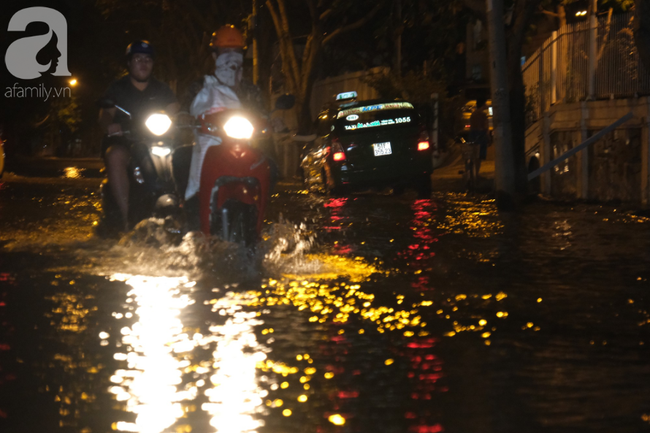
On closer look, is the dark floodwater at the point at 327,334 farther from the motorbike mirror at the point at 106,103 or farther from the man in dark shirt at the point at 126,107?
the motorbike mirror at the point at 106,103

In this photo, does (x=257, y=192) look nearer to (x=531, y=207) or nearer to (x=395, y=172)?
(x=531, y=207)

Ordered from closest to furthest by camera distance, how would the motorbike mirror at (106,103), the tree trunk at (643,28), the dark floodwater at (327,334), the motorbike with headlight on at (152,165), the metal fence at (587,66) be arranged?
the dark floodwater at (327,334), the motorbike mirror at (106,103), the motorbike with headlight on at (152,165), the tree trunk at (643,28), the metal fence at (587,66)

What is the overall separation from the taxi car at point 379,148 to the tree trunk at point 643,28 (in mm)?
4579

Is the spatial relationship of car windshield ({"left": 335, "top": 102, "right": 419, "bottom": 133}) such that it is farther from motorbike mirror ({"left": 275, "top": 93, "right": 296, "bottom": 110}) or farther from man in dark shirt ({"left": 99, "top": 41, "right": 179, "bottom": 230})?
motorbike mirror ({"left": 275, "top": 93, "right": 296, "bottom": 110})

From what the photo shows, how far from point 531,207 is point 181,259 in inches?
330

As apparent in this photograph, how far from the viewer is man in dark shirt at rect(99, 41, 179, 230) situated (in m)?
9.06

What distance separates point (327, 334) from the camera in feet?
20.3

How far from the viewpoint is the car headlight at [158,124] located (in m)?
8.63

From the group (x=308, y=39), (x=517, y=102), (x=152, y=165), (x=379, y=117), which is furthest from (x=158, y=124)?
(x=308, y=39)

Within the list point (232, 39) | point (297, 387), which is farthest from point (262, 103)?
point (297, 387)

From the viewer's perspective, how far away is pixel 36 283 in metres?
8.05

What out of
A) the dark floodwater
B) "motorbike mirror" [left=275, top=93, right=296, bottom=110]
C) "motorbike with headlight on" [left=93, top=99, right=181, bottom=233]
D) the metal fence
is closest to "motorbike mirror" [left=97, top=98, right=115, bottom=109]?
"motorbike with headlight on" [left=93, top=99, right=181, bottom=233]

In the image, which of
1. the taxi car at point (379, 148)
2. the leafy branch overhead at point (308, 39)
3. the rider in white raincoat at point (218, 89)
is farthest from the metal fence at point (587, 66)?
the leafy branch overhead at point (308, 39)

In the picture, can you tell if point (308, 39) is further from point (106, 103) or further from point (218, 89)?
point (218, 89)
